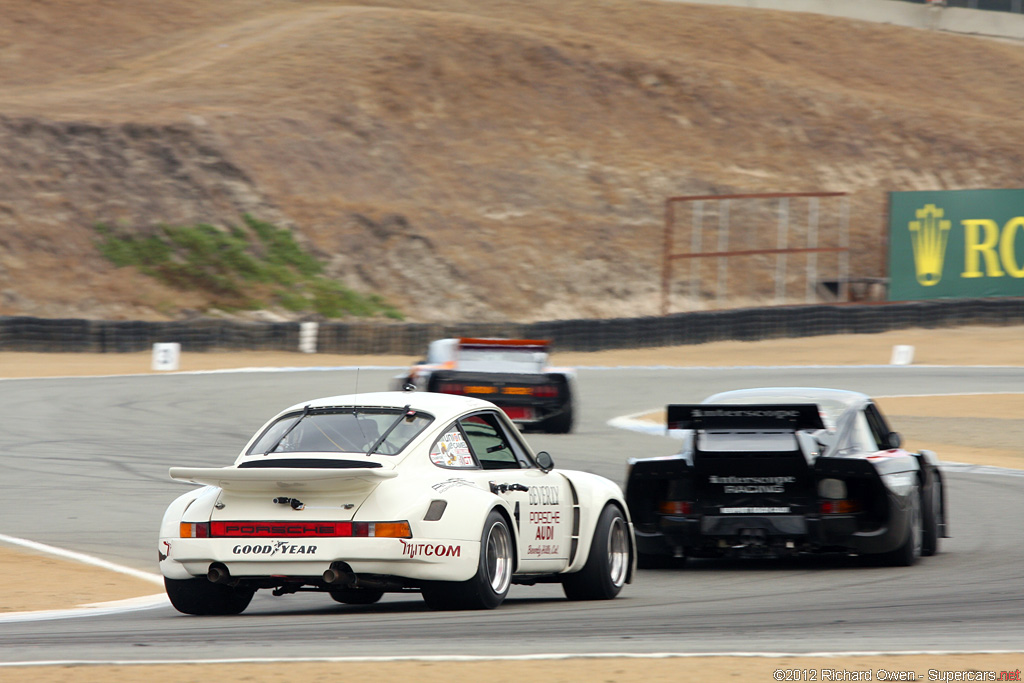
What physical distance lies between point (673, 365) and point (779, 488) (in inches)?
925

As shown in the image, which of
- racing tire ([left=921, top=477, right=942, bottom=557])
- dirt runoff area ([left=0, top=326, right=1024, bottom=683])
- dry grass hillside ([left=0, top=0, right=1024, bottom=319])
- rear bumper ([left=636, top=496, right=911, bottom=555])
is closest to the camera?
dirt runoff area ([left=0, top=326, right=1024, bottom=683])

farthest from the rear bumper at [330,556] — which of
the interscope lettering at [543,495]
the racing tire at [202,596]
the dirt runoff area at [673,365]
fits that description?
the dirt runoff area at [673,365]

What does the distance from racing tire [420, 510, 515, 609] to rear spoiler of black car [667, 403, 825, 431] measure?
7.00ft

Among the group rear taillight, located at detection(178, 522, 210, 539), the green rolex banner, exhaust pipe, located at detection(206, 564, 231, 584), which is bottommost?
exhaust pipe, located at detection(206, 564, 231, 584)

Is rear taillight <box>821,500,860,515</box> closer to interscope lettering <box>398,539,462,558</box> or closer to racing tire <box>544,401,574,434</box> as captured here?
interscope lettering <box>398,539,462,558</box>

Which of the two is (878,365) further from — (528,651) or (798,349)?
(528,651)

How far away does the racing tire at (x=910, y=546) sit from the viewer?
9547 mm

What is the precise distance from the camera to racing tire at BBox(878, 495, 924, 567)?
9547 mm

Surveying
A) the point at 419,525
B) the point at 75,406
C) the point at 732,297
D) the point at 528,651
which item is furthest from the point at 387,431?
the point at 732,297

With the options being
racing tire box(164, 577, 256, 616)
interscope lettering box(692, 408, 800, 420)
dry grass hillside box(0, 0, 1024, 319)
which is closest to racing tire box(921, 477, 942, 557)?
interscope lettering box(692, 408, 800, 420)

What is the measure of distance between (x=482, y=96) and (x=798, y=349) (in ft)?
74.4

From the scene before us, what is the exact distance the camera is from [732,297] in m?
48.5

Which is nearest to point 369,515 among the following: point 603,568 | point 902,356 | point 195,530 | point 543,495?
point 195,530

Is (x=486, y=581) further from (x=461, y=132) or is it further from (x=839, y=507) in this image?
(x=461, y=132)
